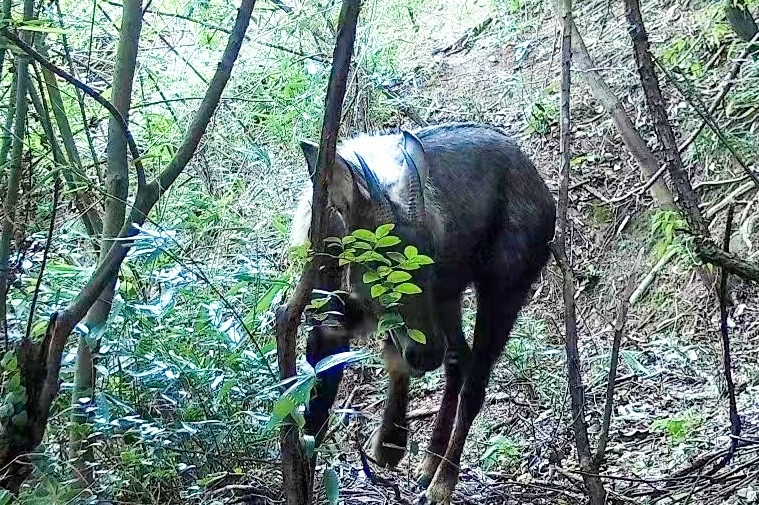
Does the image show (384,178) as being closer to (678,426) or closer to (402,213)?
(402,213)

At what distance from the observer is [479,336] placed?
4613mm

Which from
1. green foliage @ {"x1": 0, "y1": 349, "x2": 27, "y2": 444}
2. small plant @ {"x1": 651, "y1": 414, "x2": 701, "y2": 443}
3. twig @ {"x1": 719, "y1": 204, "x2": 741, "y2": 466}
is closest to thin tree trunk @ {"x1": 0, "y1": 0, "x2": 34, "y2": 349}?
green foliage @ {"x1": 0, "y1": 349, "x2": 27, "y2": 444}

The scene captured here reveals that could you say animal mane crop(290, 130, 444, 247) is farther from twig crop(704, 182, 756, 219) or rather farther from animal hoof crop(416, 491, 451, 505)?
twig crop(704, 182, 756, 219)

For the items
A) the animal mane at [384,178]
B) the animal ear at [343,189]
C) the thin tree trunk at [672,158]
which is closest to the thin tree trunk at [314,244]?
the animal ear at [343,189]

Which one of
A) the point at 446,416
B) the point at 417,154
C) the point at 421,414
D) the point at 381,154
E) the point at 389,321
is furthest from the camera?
the point at 421,414

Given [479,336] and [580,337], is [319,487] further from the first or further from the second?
[580,337]

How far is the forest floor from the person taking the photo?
4004 millimetres

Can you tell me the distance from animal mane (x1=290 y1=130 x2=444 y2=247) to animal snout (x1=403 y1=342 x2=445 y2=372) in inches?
21.9

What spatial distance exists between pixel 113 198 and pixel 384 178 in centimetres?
140

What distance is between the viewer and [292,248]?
259 centimetres

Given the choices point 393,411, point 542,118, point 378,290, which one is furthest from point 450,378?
point 542,118

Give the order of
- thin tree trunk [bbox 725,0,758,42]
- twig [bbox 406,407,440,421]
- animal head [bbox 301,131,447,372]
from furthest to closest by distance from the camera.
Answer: thin tree trunk [bbox 725,0,758,42] → twig [bbox 406,407,440,421] → animal head [bbox 301,131,447,372]

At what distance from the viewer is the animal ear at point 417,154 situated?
4.06 meters

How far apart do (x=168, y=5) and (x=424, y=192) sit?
7.46 feet
